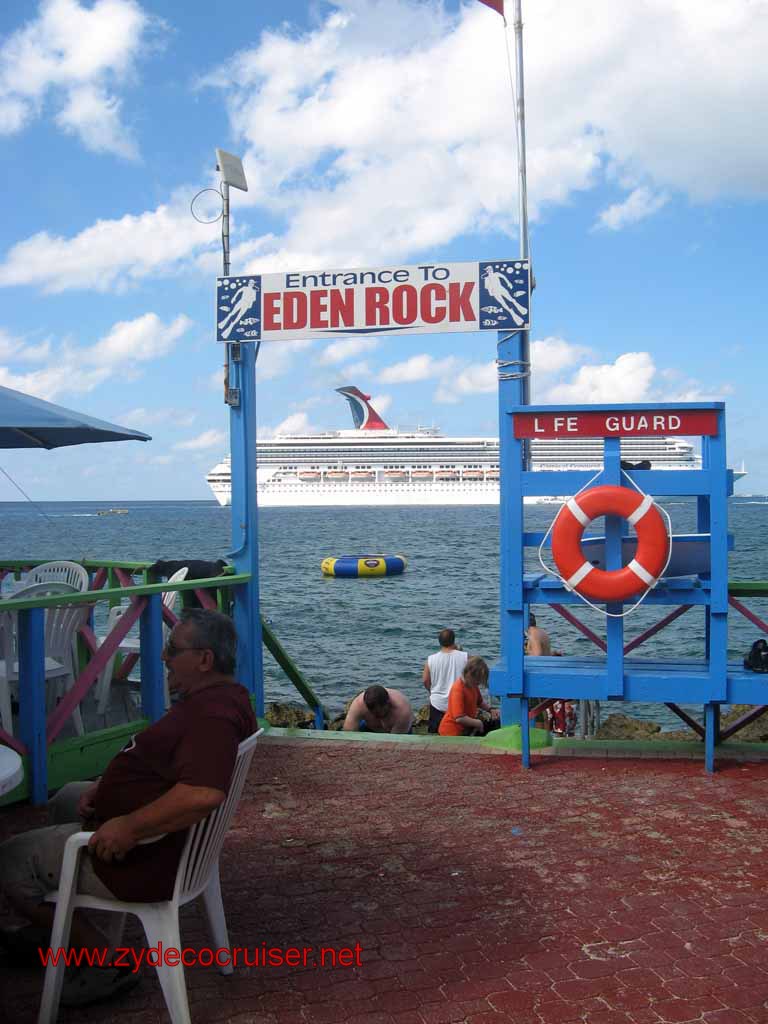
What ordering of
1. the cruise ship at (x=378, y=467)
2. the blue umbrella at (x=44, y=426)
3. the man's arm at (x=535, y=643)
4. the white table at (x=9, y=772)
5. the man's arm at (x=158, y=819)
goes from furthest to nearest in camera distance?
the cruise ship at (x=378, y=467)
the man's arm at (x=535, y=643)
the blue umbrella at (x=44, y=426)
the white table at (x=9, y=772)
the man's arm at (x=158, y=819)

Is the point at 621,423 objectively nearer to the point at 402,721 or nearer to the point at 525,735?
the point at 525,735

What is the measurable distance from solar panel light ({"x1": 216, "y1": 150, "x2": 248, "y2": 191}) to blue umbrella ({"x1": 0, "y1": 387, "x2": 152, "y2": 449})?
221 cm

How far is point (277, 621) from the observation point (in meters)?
23.0

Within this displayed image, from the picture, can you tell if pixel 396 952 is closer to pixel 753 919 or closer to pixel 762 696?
pixel 753 919

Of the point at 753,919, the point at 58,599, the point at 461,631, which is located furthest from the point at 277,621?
the point at 753,919

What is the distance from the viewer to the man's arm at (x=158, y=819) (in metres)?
2.30

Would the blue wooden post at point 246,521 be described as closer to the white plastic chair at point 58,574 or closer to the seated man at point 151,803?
the white plastic chair at point 58,574

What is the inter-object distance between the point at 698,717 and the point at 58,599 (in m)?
8.48

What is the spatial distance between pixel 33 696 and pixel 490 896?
7.68ft

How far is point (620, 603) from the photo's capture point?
15.4 feet

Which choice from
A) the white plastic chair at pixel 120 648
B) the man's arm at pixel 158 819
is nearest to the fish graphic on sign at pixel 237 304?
the white plastic chair at pixel 120 648

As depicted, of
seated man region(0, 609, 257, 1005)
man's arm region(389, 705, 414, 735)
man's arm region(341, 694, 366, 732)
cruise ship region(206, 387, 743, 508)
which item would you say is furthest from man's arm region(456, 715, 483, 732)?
cruise ship region(206, 387, 743, 508)

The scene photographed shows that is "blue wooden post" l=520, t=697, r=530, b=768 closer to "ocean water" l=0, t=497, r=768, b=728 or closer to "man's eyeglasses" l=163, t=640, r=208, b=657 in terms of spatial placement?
"man's eyeglasses" l=163, t=640, r=208, b=657

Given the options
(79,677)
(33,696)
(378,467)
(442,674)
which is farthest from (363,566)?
(378,467)
